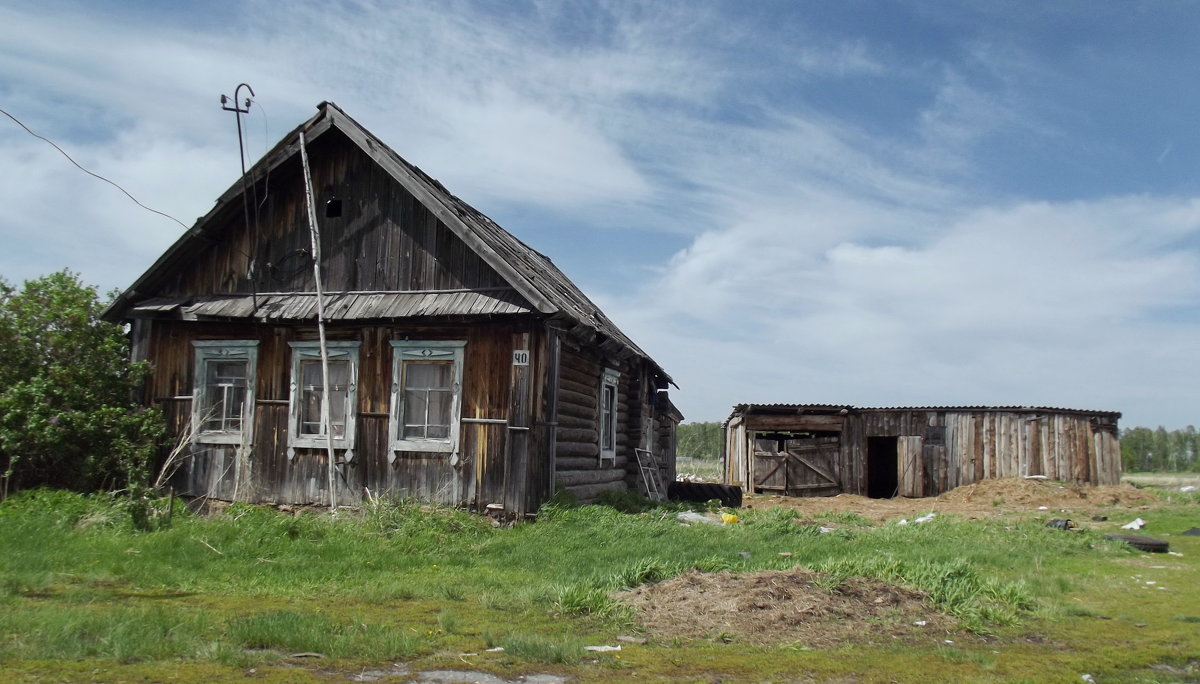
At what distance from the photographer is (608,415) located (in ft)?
59.4

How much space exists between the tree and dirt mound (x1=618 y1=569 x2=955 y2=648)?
1032 centimetres

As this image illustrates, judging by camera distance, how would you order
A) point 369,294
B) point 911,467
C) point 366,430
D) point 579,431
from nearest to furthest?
point 366,430 → point 369,294 → point 579,431 → point 911,467

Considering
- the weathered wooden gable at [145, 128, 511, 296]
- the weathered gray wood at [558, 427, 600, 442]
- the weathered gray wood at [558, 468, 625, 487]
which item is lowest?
the weathered gray wood at [558, 468, 625, 487]

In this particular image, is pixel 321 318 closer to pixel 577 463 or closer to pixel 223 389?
pixel 223 389

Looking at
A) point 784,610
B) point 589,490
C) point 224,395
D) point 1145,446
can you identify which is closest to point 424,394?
point 589,490

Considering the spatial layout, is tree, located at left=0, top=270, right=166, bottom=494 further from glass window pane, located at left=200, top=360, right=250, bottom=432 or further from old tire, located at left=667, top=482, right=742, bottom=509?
old tire, located at left=667, top=482, right=742, bottom=509

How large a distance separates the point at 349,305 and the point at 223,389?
303 cm

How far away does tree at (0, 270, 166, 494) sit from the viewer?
45.8ft

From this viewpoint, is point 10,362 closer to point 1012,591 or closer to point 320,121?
point 320,121

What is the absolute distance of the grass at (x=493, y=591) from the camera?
6.04m

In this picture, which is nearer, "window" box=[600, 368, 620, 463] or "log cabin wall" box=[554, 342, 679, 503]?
"log cabin wall" box=[554, 342, 679, 503]

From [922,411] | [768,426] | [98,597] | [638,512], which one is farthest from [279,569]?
[922,411]

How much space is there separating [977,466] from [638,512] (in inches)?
649

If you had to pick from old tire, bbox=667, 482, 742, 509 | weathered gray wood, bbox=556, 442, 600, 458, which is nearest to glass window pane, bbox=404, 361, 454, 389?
weathered gray wood, bbox=556, 442, 600, 458
